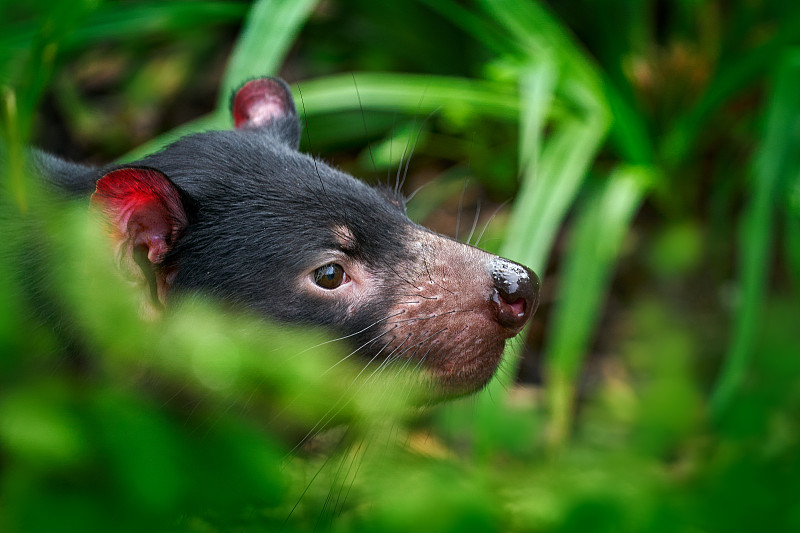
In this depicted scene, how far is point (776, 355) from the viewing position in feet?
8.79

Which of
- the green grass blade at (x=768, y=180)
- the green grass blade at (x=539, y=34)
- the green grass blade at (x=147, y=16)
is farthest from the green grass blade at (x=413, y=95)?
the green grass blade at (x=768, y=180)

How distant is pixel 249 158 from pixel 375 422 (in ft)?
1.81

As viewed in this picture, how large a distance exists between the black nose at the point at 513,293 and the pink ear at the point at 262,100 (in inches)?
25.5

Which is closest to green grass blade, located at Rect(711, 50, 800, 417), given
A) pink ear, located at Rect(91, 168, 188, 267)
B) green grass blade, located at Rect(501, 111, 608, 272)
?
green grass blade, located at Rect(501, 111, 608, 272)

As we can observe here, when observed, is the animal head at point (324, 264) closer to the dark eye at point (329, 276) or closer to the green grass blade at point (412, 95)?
the dark eye at point (329, 276)

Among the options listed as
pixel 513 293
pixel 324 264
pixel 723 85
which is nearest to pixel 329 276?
pixel 324 264

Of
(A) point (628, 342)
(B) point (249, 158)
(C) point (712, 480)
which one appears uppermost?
(A) point (628, 342)

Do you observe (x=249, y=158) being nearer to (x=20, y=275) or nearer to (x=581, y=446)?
(x=20, y=275)

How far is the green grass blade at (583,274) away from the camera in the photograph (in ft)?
7.87

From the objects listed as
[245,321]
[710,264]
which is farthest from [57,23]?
[710,264]

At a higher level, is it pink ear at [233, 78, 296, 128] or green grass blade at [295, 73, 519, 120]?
green grass blade at [295, 73, 519, 120]

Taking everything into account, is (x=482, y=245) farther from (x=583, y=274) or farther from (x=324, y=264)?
(x=324, y=264)

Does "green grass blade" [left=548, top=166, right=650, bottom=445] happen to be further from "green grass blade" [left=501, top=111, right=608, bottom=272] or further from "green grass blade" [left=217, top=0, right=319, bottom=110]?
"green grass blade" [left=217, top=0, right=319, bottom=110]

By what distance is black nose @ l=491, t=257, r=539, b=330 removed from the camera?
52.7 inches
